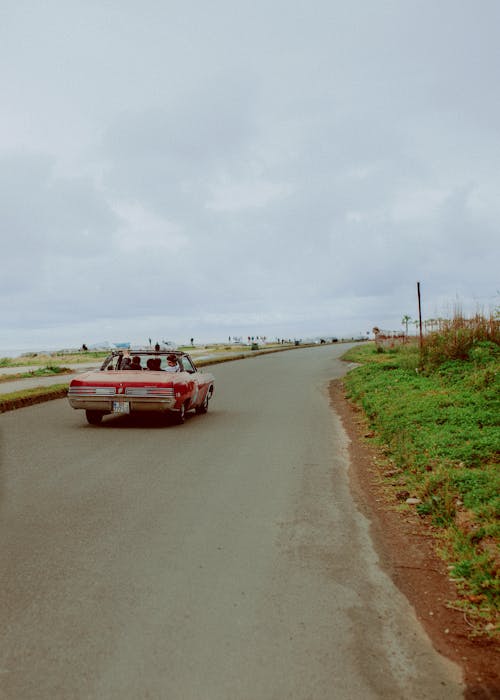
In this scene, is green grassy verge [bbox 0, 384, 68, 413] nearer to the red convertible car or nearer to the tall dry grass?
the red convertible car

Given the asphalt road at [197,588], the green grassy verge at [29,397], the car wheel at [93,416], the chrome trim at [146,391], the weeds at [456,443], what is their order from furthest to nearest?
the green grassy verge at [29,397] < the car wheel at [93,416] < the chrome trim at [146,391] < the weeds at [456,443] < the asphalt road at [197,588]

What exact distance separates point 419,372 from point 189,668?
16.3 metres

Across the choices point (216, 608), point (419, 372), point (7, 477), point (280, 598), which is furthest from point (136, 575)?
point (419, 372)

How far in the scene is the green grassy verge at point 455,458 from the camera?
4395mm

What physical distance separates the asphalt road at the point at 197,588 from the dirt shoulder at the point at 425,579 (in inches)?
4.0

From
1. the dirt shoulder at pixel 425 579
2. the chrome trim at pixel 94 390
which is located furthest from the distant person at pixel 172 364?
the dirt shoulder at pixel 425 579

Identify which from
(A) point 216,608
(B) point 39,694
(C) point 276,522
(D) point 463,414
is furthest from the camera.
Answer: (D) point 463,414

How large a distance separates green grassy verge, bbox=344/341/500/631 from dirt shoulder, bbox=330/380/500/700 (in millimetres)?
150

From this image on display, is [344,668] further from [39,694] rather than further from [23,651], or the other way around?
[23,651]

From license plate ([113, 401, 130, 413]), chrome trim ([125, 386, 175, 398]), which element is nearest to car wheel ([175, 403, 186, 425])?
chrome trim ([125, 386, 175, 398])

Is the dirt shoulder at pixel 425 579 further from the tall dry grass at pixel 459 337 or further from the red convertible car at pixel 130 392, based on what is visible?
the tall dry grass at pixel 459 337

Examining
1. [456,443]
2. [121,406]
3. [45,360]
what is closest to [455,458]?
[456,443]

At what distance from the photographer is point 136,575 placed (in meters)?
4.29

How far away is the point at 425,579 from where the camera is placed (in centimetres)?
438
